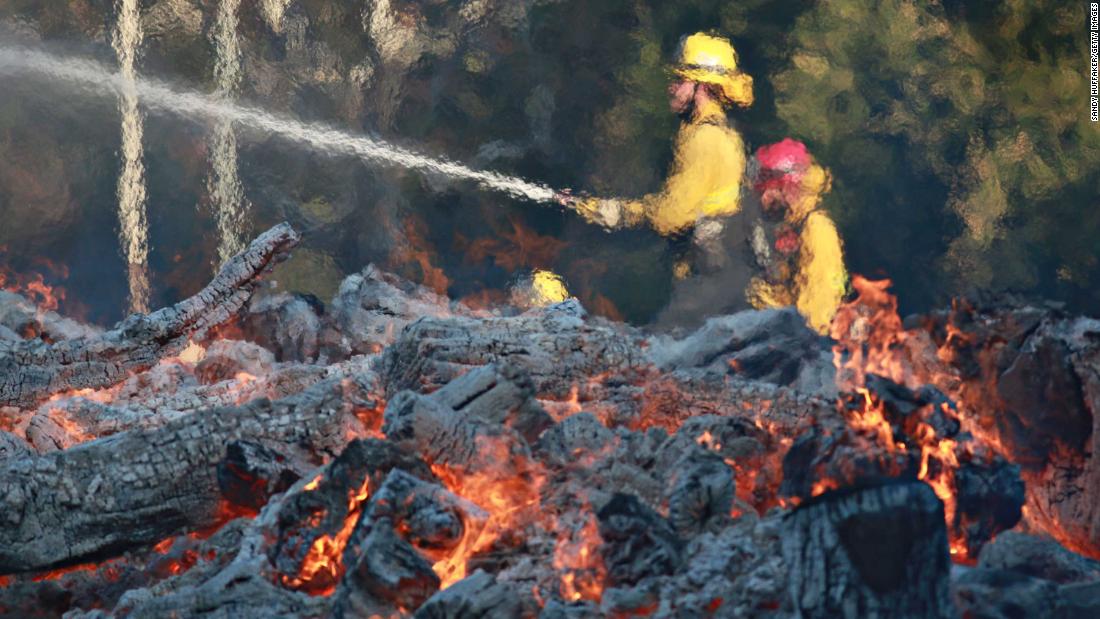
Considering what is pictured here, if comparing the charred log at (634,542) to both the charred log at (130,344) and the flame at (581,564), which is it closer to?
the flame at (581,564)

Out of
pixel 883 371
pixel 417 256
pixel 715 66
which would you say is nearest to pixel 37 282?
pixel 417 256

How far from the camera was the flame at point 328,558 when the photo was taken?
4.05m

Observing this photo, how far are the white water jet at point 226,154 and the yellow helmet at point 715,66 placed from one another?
3.07 m

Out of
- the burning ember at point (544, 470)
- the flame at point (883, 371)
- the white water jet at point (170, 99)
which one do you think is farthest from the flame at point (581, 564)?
the white water jet at point (170, 99)

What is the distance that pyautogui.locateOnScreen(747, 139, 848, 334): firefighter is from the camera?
23.6ft

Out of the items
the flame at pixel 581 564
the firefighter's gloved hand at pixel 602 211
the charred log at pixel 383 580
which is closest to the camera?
the charred log at pixel 383 580

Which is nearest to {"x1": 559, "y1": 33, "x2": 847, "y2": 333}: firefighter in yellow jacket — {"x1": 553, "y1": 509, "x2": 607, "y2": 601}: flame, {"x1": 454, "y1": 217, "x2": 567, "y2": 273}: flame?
{"x1": 454, "y1": 217, "x2": 567, "y2": 273}: flame

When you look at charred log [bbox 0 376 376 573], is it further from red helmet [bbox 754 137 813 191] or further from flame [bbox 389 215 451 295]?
red helmet [bbox 754 137 813 191]

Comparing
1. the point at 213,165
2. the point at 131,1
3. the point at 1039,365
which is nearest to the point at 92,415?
the point at 213,165

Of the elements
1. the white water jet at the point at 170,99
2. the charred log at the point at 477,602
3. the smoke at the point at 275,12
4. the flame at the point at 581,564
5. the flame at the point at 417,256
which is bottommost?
the charred log at the point at 477,602

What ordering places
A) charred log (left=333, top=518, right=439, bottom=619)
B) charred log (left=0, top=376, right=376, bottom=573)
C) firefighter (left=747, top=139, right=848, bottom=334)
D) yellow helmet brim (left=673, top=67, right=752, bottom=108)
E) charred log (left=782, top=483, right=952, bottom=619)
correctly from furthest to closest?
yellow helmet brim (left=673, top=67, right=752, bottom=108) → firefighter (left=747, top=139, right=848, bottom=334) → charred log (left=0, top=376, right=376, bottom=573) → charred log (left=333, top=518, right=439, bottom=619) → charred log (left=782, top=483, right=952, bottom=619)

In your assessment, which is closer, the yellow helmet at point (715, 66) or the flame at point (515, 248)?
the yellow helmet at point (715, 66)

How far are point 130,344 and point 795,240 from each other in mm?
3730

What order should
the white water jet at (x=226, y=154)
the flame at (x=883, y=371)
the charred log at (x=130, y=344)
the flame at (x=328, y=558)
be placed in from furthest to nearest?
1. the white water jet at (x=226, y=154)
2. the charred log at (x=130, y=344)
3. the flame at (x=883, y=371)
4. the flame at (x=328, y=558)
